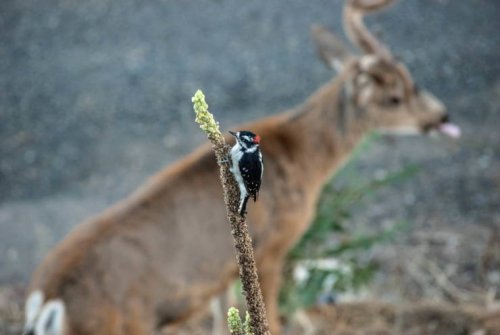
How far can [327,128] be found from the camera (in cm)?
518

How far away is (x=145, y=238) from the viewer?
→ 13.8 feet

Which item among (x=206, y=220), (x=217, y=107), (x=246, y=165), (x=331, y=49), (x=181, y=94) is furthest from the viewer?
(x=181, y=94)

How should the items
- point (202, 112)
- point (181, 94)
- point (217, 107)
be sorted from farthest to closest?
point (181, 94), point (217, 107), point (202, 112)

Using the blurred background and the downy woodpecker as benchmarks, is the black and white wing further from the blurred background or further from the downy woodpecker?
the blurred background

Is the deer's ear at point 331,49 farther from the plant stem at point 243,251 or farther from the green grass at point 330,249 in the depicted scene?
the plant stem at point 243,251

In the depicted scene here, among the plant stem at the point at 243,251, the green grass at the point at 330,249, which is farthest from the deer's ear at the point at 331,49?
the plant stem at the point at 243,251

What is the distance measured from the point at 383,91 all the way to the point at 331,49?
1.98ft

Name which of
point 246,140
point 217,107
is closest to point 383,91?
point 246,140

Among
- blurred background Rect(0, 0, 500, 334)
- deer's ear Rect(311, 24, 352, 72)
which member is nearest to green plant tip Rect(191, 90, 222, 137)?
deer's ear Rect(311, 24, 352, 72)

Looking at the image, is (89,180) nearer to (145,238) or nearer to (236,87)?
(236,87)

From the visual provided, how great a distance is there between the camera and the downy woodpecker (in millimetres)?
1531

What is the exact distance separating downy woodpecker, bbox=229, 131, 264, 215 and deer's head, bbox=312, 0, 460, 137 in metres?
3.51

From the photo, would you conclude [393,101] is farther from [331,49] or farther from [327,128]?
[331,49]

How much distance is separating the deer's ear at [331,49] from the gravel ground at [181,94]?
1.41 m
